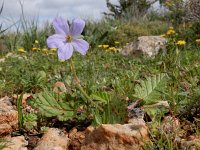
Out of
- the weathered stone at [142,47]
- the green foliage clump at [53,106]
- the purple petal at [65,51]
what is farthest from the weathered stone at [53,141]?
the weathered stone at [142,47]

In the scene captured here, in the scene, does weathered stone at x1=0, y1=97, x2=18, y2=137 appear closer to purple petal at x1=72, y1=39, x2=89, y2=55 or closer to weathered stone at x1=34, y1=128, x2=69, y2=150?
weathered stone at x1=34, y1=128, x2=69, y2=150

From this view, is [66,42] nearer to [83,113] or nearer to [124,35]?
[83,113]

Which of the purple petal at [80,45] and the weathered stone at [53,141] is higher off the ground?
the purple petal at [80,45]

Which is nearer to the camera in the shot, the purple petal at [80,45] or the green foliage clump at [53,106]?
the purple petal at [80,45]

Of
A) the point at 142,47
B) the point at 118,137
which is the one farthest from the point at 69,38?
the point at 142,47

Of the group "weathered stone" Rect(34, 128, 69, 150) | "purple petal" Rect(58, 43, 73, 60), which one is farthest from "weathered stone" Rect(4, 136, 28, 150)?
"purple petal" Rect(58, 43, 73, 60)

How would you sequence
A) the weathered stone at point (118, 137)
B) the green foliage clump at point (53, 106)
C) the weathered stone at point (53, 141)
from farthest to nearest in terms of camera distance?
1. the green foliage clump at point (53, 106)
2. the weathered stone at point (53, 141)
3. the weathered stone at point (118, 137)

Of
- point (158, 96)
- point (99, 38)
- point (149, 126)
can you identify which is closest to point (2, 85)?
point (158, 96)

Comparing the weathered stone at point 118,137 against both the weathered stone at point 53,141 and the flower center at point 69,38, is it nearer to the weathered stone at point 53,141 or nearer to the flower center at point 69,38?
the weathered stone at point 53,141
